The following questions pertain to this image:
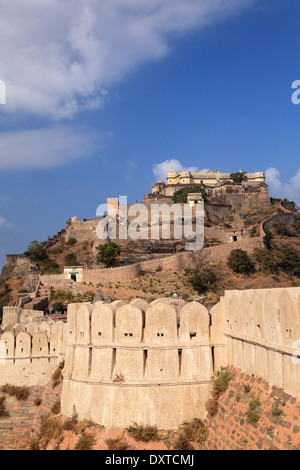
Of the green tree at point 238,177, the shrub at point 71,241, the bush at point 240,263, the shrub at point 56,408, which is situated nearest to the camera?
the shrub at point 56,408

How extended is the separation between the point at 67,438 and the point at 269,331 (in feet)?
20.9

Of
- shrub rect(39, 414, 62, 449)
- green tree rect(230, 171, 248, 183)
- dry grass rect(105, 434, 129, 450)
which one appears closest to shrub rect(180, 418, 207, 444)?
dry grass rect(105, 434, 129, 450)

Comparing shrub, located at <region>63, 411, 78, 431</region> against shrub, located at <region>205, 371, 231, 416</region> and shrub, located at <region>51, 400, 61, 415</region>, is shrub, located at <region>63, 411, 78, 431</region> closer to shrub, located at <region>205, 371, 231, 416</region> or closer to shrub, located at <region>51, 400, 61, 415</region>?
shrub, located at <region>51, 400, 61, 415</region>

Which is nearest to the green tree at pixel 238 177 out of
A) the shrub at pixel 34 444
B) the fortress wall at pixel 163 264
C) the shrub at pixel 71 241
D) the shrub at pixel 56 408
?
the fortress wall at pixel 163 264

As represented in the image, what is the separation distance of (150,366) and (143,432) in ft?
4.96

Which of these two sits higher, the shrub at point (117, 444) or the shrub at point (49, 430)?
the shrub at point (117, 444)

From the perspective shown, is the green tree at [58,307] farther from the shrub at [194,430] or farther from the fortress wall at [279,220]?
the fortress wall at [279,220]

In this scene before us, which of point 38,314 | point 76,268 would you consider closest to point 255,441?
point 38,314

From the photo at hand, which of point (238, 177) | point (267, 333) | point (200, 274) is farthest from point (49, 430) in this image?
point (238, 177)

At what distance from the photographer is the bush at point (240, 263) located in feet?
151

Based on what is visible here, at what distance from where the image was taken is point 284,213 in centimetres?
6388

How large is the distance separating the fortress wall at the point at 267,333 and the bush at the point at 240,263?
114ft

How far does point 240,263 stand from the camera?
46.0 metres
